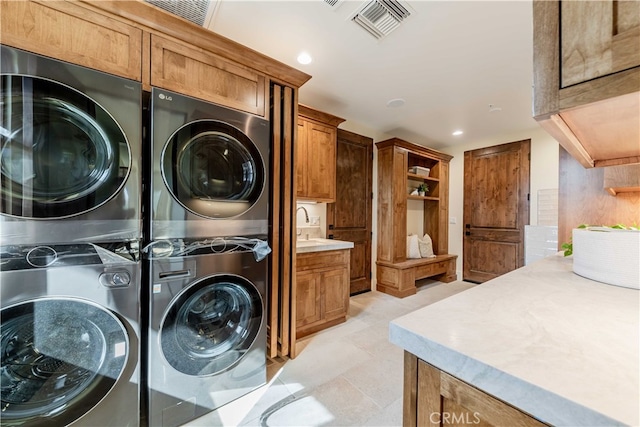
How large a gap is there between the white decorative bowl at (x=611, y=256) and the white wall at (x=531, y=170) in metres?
3.60

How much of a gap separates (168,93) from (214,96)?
274 millimetres

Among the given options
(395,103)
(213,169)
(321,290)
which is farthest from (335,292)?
(395,103)

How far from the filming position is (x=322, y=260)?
254cm

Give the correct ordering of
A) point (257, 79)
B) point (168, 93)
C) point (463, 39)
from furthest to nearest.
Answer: point (463, 39) → point (257, 79) → point (168, 93)

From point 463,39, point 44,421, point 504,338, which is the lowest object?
point 44,421

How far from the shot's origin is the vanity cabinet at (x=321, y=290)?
95.0 inches

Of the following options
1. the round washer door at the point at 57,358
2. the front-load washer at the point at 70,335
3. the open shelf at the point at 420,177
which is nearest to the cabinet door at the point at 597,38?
the front-load washer at the point at 70,335

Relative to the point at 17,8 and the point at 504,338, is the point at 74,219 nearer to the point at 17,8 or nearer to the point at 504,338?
the point at 17,8

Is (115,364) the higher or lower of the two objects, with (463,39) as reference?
lower

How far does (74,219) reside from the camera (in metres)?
1.10

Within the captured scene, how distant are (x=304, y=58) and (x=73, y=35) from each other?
4.97 feet

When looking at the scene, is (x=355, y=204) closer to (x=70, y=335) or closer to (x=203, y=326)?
(x=203, y=326)

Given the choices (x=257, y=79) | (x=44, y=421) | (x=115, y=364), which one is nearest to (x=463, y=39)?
(x=257, y=79)

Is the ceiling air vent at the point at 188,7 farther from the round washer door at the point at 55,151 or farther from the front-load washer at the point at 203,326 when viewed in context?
the front-load washer at the point at 203,326
